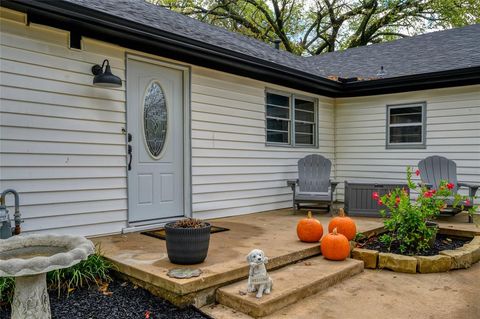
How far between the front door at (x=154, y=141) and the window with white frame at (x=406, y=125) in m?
4.03

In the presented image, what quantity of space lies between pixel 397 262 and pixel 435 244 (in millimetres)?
948

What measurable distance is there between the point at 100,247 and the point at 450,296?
3.02 meters

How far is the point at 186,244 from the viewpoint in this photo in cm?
296

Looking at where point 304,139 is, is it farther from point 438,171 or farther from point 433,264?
point 433,264

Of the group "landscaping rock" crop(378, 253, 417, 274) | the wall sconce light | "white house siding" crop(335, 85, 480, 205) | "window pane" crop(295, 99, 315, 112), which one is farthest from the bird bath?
"white house siding" crop(335, 85, 480, 205)

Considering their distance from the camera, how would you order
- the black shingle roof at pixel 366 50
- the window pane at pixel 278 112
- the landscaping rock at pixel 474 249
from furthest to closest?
the window pane at pixel 278 112 < the black shingle roof at pixel 366 50 < the landscaping rock at pixel 474 249

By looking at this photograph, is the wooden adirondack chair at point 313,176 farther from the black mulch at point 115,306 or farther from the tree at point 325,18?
the tree at point 325,18

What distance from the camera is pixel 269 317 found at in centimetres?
252

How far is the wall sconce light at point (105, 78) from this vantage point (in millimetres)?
3930

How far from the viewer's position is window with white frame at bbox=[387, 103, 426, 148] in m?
6.62

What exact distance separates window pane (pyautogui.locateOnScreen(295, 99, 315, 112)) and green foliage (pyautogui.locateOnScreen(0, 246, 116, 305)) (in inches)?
186

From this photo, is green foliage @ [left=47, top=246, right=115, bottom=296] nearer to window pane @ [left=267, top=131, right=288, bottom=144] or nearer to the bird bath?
the bird bath

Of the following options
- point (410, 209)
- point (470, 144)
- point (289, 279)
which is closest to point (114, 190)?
point (289, 279)

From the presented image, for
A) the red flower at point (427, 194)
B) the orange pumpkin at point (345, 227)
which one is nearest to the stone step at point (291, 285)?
the orange pumpkin at point (345, 227)
